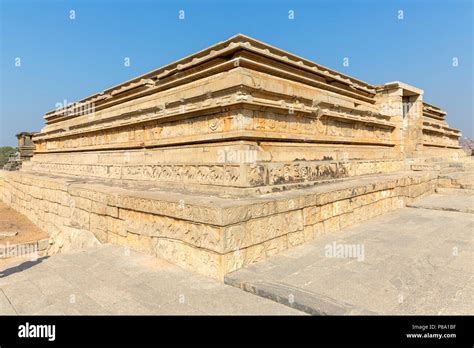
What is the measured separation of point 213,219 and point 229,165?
1.77 meters

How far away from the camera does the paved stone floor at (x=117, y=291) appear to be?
8.82 feet

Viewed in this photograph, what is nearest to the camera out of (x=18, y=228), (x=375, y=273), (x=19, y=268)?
(x=375, y=273)

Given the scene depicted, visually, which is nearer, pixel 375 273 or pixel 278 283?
pixel 278 283

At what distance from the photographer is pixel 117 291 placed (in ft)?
10.1

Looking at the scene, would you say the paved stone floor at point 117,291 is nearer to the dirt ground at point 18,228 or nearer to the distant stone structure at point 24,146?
the dirt ground at point 18,228

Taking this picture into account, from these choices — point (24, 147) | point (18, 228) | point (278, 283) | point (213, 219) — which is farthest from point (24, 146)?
point (278, 283)

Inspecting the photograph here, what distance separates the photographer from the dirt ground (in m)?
8.81

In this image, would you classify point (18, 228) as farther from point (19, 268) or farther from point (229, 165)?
point (229, 165)

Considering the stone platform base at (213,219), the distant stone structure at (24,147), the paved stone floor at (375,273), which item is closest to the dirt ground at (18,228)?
the stone platform base at (213,219)

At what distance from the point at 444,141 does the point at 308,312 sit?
1911 centimetres

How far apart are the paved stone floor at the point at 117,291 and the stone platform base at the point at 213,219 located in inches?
13.3

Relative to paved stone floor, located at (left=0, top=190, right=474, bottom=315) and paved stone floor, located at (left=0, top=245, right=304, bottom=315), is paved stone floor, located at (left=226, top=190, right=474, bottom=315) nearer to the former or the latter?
paved stone floor, located at (left=0, top=190, right=474, bottom=315)

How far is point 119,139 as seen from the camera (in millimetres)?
8805
